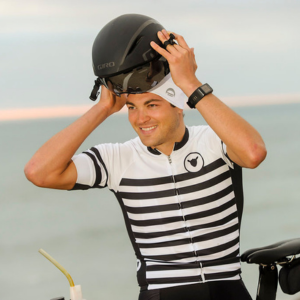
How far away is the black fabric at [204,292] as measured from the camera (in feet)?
6.75

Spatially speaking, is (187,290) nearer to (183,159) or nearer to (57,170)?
(183,159)

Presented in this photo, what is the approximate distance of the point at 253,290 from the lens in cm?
363

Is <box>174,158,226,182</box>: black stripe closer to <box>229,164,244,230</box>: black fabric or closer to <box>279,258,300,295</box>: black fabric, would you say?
<box>229,164,244,230</box>: black fabric

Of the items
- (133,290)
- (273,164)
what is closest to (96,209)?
(133,290)

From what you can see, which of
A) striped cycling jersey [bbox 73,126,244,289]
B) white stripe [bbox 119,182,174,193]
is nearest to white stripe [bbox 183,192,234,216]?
striped cycling jersey [bbox 73,126,244,289]

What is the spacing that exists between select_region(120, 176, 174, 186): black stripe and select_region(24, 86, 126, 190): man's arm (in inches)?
7.8

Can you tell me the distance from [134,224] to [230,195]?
0.39 meters

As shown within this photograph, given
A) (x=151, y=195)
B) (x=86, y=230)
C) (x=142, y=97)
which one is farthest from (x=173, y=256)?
(x=86, y=230)

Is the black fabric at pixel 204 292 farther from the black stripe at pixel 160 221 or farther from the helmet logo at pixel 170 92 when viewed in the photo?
the helmet logo at pixel 170 92

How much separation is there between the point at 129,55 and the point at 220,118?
38 centimetres

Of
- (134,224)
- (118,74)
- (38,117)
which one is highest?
(38,117)

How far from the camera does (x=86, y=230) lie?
193 inches

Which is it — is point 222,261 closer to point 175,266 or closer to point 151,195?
point 175,266

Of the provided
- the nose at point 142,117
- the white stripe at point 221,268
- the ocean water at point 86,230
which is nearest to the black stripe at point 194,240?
the white stripe at point 221,268
